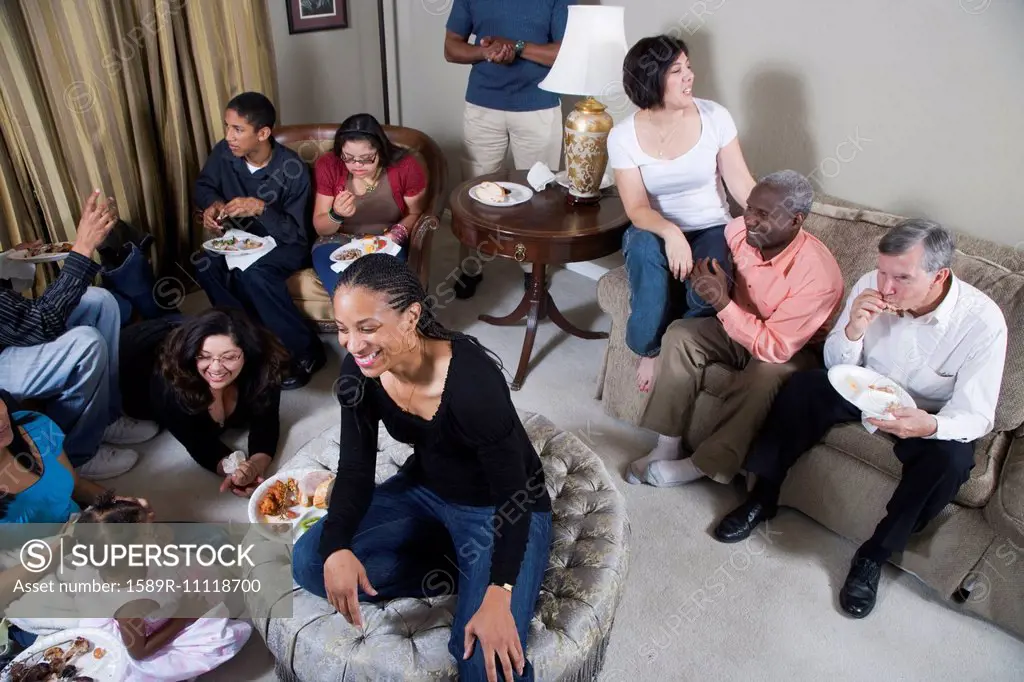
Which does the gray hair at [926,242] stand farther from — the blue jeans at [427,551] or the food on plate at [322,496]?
the food on plate at [322,496]

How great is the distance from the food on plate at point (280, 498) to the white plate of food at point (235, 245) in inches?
43.4

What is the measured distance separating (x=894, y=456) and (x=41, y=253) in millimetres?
2754

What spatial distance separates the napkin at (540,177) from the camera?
2938 millimetres

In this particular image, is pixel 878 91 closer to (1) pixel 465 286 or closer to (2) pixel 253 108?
(1) pixel 465 286

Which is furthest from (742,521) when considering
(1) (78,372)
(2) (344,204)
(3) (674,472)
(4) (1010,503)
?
(1) (78,372)

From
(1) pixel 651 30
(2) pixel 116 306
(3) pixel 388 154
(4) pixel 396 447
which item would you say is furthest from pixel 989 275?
(2) pixel 116 306

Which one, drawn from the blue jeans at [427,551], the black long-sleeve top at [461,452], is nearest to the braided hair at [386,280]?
the black long-sleeve top at [461,452]

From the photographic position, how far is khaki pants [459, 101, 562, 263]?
10.8ft

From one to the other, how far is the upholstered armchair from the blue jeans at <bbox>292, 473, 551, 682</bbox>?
1278 mm

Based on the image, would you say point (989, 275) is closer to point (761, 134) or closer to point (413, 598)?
point (761, 134)

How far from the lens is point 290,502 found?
201 cm

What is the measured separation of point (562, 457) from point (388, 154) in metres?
1.50

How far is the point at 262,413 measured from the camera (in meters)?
2.45

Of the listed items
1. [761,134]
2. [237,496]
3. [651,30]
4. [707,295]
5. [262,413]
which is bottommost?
[237,496]
